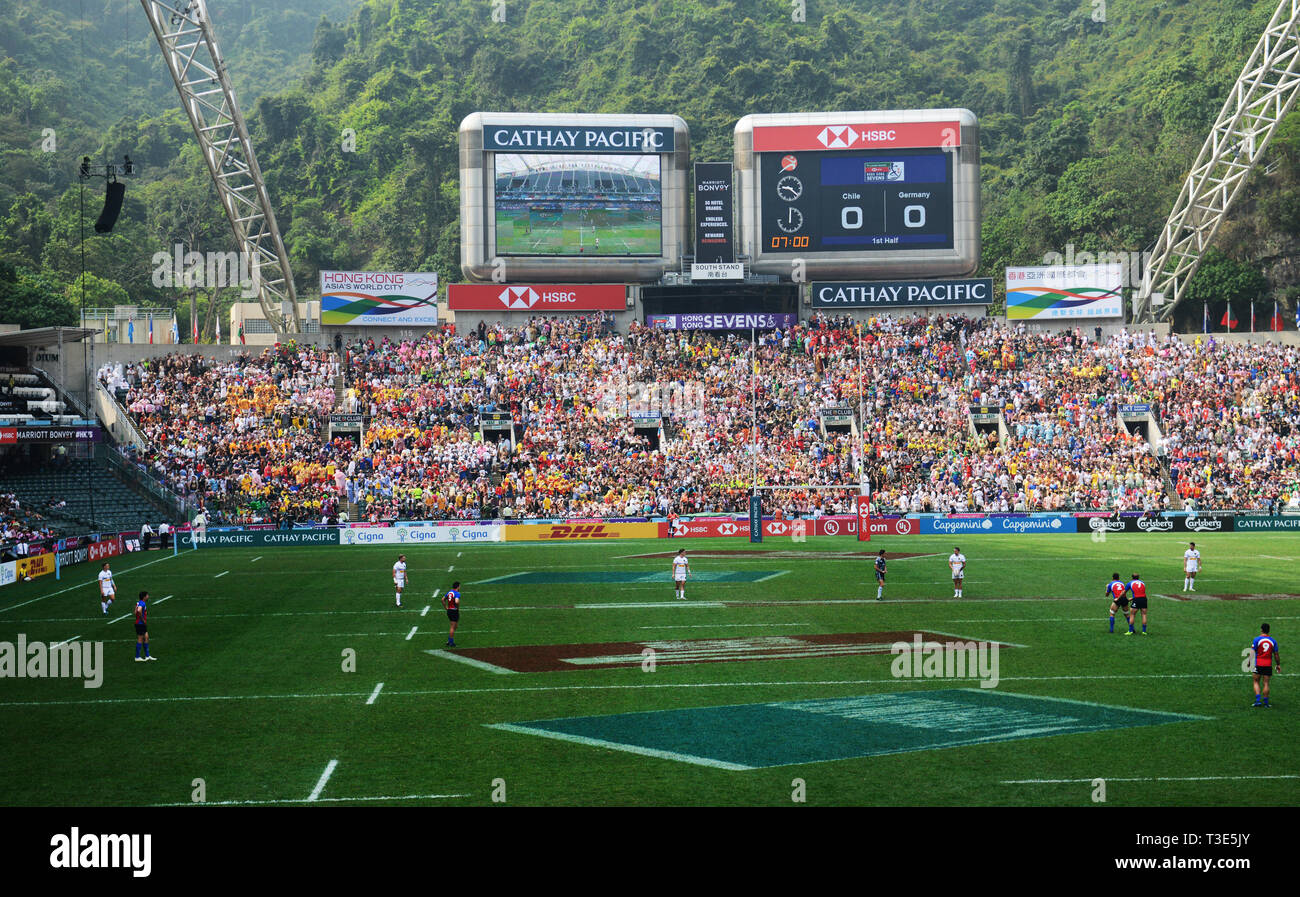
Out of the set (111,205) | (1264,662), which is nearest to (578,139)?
(111,205)

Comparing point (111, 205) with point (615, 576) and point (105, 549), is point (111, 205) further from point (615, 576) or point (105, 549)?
point (615, 576)

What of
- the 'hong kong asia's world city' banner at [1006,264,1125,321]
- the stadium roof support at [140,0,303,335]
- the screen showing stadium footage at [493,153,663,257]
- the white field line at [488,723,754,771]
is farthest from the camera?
the 'hong kong asia's world city' banner at [1006,264,1125,321]

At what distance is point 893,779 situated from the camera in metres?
18.6

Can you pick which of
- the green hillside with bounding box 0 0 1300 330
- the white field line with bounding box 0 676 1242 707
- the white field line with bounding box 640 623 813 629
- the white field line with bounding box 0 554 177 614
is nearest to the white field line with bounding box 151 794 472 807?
the white field line with bounding box 0 676 1242 707

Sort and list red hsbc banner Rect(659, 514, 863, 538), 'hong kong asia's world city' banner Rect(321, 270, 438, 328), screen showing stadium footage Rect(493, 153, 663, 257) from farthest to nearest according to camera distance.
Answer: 'hong kong asia's world city' banner Rect(321, 270, 438, 328), screen showing stadium footage Rect(493, 153, 663, 257), red hsbc banner Rect(659, 514, 863, 538)

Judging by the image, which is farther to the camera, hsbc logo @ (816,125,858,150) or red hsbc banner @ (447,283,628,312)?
red hsbc banner @ (447,283,628,312)

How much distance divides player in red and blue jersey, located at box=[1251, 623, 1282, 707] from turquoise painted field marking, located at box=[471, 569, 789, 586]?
20401mm

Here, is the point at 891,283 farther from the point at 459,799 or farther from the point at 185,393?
the point at 459,799

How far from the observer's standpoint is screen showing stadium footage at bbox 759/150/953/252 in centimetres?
7156

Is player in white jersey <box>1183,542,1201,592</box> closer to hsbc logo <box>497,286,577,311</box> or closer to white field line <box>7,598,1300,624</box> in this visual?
white field line <box>7,598,1300,624</box>

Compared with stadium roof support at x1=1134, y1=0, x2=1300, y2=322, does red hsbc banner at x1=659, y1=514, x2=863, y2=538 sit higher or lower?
lower

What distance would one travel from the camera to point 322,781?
738 inches

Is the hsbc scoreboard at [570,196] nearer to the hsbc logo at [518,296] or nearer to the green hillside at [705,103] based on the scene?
the hsbc logo at [518,296]

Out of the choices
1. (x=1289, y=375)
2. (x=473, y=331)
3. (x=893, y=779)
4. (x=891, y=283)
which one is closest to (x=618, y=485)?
(x=473, y=331)
